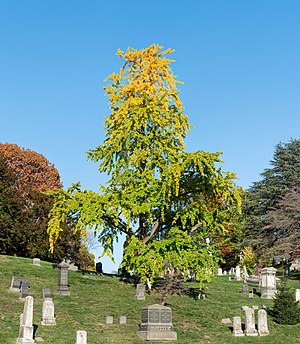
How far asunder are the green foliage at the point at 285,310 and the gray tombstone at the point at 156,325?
678cm

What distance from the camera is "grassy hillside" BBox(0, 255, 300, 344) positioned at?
2338cm

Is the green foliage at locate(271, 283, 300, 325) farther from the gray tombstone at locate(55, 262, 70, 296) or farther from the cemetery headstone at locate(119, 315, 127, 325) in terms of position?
the gray tombstone at locate(55, 262, 70, 296)

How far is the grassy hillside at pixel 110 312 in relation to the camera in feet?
76.7

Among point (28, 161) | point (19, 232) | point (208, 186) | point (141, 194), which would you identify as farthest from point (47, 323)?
point (28, 161)

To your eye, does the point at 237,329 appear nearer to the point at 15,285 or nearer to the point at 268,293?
the point at 268,293

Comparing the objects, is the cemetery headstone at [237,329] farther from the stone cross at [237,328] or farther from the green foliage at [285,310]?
the green foliage at [285,310]

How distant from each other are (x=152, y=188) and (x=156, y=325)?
12.8m

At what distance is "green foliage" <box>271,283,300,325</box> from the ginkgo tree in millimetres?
5132

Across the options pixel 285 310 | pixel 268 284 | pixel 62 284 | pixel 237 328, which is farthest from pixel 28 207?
pixel 237 328

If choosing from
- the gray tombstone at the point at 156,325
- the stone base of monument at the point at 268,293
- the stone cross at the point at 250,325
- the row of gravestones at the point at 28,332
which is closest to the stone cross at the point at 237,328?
the stone cross at the point at 250,325

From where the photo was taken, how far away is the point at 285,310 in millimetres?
28734

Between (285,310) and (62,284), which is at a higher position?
(62,284)

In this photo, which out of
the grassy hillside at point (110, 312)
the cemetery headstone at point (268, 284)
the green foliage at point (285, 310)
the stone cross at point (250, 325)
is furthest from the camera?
the cemetery headstone at point (268, 284)

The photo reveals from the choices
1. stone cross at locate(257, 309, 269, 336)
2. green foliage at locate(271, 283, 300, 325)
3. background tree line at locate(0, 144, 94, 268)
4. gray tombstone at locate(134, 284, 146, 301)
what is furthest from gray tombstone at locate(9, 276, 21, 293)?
background tree line at locate(0, 144, 94, 268)
